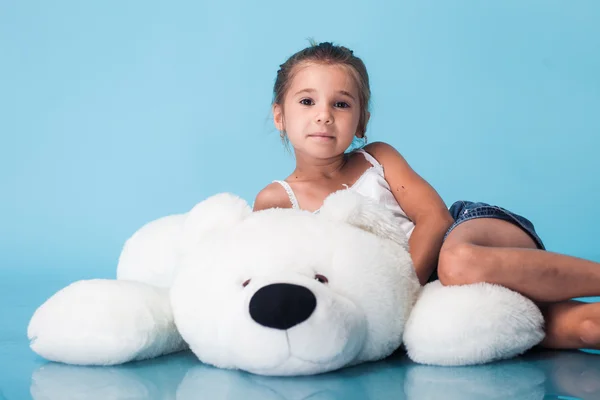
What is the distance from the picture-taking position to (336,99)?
1933 millimetres

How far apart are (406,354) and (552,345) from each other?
28 centimetres

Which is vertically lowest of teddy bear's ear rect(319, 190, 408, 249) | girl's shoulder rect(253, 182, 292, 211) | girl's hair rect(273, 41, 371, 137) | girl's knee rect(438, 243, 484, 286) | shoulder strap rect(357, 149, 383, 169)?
girl's knee rect(438, 243, 484, 286)

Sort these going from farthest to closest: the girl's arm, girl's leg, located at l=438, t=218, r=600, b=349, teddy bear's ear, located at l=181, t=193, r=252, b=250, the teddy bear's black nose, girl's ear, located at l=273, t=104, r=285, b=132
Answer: girl's ear, located at l=273, t=104, r=285, b=132 < the girl's arm < teddy bear's ear, located at l=181, t=193, r=252, b=250 < girl's leg, located at l=438, t=218, r=600, b=349 < the teddy bear's black nose

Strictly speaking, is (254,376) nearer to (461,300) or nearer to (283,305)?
(283,305)

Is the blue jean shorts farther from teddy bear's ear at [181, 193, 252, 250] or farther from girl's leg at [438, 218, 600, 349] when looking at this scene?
teddy bear's ear at [181, 193, 252, 250]

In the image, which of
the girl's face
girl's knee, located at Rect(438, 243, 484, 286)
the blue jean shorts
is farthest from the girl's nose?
girl's knee, located at Rect(438, 243, 484, 286)

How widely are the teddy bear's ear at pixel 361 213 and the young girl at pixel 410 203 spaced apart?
116 millimetres

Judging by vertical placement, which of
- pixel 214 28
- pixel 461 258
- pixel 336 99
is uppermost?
pixel 214 28

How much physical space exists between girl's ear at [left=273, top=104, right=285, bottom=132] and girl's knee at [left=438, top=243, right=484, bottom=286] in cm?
78

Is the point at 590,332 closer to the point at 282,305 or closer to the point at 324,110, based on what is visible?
the point at 282,305

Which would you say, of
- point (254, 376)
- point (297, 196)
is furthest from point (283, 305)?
point (297, 196)

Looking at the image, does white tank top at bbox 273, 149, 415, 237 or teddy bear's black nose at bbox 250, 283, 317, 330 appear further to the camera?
white tank top at bbox 273, 149, 415, 237

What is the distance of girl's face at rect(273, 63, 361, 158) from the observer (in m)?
1.91

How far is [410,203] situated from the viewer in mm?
1859
